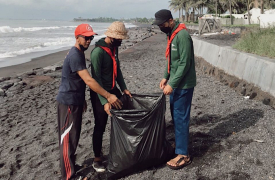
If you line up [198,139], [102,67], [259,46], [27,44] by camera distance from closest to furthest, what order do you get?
1. [102,67]
2. [198,139]
3. [259,46]
4. [27,44]

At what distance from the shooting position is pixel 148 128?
9.25 feet

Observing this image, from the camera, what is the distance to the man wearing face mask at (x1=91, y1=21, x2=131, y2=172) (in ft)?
9.42

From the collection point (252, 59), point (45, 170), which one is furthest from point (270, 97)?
point (45, 170)

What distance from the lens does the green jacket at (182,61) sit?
9.23 feet

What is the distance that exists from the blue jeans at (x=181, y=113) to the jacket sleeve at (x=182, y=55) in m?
0.17

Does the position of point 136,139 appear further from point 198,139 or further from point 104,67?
point 198,139

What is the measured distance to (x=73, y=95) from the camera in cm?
287

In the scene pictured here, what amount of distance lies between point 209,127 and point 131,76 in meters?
4.95

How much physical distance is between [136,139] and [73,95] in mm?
793

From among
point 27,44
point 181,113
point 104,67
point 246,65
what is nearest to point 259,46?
point 246,65

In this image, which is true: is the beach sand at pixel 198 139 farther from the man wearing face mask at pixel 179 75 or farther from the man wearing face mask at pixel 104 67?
the man wearing face mask at pixel 104 67

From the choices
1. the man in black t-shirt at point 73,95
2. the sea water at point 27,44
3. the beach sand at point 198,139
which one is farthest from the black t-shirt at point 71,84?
the sea water at point 27,44

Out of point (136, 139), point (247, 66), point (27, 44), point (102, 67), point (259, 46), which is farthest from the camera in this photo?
point (27, 44)

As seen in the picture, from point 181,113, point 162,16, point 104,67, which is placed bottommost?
point 181,113
